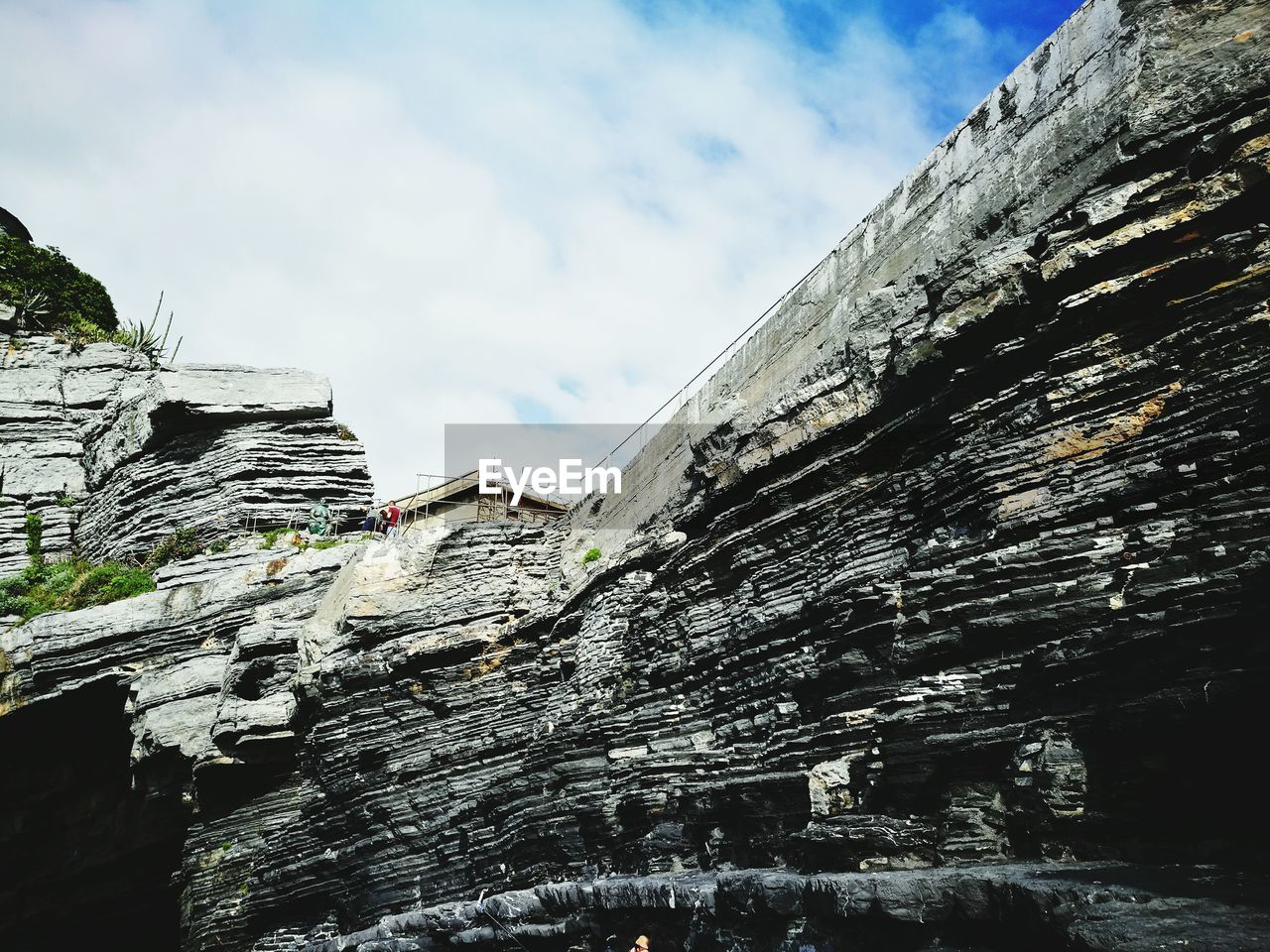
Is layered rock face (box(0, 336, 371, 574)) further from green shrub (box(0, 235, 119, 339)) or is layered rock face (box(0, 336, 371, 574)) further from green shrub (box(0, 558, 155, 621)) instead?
green shrub (box(0, 235, 119, 339))

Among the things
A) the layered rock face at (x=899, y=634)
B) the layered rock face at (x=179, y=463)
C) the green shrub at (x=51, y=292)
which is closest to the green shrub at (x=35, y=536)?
the layered rock face at (x=179, y=463)

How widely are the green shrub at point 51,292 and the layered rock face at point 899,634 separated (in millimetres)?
16172

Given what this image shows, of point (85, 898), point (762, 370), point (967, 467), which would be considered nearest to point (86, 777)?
point (85, 898)

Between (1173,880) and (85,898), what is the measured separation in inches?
795

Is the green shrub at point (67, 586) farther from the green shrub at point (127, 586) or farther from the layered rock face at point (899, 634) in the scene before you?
the layered rock face at point (899, 634)

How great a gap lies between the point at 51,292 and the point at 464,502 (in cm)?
1386

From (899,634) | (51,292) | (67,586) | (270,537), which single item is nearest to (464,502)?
(270,537)

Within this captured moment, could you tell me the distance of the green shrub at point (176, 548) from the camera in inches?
776

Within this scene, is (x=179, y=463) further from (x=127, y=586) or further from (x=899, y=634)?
(x=899, y=634)

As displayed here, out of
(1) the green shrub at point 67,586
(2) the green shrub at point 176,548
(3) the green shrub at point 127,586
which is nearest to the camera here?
(3) the green shrub at point 127,586

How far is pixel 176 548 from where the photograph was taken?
65.2ft

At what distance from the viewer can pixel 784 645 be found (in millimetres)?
9633

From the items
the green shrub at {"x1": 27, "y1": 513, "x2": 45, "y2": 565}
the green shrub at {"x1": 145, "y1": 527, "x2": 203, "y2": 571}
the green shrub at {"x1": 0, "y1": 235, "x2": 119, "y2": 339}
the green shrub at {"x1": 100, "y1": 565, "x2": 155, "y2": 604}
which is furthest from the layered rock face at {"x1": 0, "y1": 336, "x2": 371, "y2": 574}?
the green shrub at {"x1": 0, "y1": 235, "x2": 119, "y2": 339}

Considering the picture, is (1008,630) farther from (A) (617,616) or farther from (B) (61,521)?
(B) (61,521)
